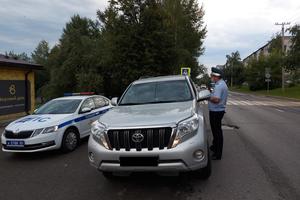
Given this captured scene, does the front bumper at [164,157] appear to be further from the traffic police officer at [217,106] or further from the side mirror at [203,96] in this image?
the traffic police officer at [217,106]

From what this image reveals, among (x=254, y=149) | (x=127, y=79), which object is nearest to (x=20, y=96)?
(x=127, y=79)

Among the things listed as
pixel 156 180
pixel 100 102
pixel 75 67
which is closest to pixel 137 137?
pixel 156 180

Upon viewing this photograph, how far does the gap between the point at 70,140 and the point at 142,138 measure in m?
3.83

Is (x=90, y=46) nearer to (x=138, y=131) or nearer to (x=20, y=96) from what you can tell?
(x=20, y=96)

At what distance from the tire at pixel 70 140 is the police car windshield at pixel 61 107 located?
0.62m

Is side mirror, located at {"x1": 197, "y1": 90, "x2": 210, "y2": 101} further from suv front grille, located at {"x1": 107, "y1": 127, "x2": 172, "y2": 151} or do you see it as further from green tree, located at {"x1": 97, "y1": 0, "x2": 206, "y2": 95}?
green tree, located at {"x1": 97, "y1": 0, "x2": 206, "y2": 95}

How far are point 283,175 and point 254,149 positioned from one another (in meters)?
2.02

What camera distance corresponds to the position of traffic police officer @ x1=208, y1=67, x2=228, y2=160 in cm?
577

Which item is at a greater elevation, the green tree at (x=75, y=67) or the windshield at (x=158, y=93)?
the green tree at (x=75, y=67)

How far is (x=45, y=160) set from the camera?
651 cm

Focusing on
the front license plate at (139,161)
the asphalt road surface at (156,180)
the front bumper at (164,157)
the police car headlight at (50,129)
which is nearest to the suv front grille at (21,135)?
the police car headlight at (50,129)

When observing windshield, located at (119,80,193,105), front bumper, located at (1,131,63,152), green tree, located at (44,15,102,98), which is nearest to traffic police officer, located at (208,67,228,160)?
windshield, located at (119,80,193,105)

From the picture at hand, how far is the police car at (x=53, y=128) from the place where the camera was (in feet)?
21.3

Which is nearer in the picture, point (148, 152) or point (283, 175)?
point (148, 152)
